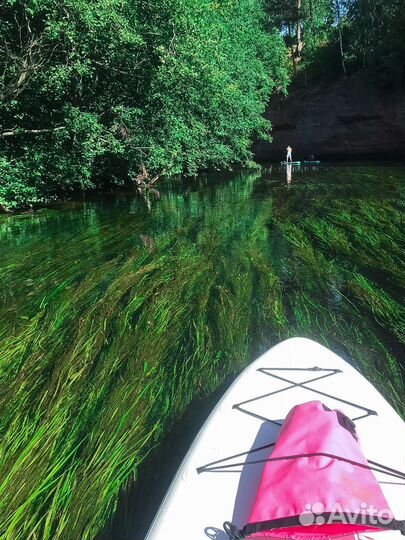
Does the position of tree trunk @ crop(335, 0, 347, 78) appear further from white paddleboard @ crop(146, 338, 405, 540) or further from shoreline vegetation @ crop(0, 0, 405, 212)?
white paddleboard @ crop(146, 338, 405, 540)

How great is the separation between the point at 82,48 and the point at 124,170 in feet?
21.6

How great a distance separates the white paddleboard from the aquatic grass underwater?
1.40 ft

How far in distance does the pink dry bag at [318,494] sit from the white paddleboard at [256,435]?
162 mm

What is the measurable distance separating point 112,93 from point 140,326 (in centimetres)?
1202

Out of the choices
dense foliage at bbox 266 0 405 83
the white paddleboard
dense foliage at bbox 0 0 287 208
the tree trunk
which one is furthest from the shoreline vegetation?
the tree trunk

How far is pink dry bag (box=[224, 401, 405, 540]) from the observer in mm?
1498

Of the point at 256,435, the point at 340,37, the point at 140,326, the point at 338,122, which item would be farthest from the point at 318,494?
the point at 340,37

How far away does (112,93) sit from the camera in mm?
13656

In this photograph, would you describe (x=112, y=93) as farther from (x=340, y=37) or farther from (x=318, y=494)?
(x=340, y=37)

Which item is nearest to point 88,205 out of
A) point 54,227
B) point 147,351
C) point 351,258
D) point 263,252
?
point 54,227

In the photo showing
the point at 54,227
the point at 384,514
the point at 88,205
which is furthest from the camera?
the point at 88,205

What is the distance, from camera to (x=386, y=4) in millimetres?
26219

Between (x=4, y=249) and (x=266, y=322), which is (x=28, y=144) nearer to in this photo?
(x=4, y=249)

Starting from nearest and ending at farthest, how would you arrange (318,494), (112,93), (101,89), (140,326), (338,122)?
(318,494) < (140,326) < (101,89) < (112,93) < (338,122)
